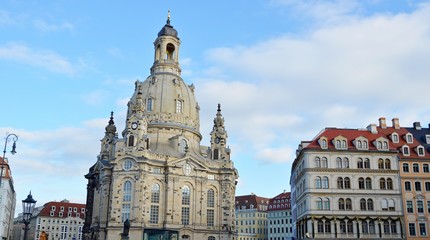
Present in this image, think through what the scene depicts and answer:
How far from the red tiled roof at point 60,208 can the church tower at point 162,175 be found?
38203 mm

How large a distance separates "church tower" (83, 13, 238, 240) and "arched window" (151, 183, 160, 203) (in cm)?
17

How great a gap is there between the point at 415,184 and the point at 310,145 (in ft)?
51.4

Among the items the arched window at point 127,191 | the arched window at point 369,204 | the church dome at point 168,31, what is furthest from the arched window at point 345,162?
the church dome at point 168,31

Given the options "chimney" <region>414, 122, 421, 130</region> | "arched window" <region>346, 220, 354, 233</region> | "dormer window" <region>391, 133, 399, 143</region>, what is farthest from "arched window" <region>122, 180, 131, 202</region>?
"chimney" <region>414, 122, 421, 130</region>

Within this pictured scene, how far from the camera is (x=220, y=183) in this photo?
8419 cm

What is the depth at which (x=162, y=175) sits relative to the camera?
7938cm

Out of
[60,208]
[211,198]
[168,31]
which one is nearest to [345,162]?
[211,198]

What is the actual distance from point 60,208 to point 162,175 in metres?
60.3

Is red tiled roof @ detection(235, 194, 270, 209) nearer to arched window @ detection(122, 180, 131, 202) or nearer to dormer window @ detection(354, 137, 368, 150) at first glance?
arched window @ detection(122, 180, 131, 202)

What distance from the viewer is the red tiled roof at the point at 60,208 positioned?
124 m

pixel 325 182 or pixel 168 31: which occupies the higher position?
pixel 168 31

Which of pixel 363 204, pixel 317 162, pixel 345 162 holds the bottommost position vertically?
pixel 363 204

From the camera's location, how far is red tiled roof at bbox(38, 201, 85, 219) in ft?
408

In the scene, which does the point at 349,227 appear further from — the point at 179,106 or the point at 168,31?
the point at 168,31
